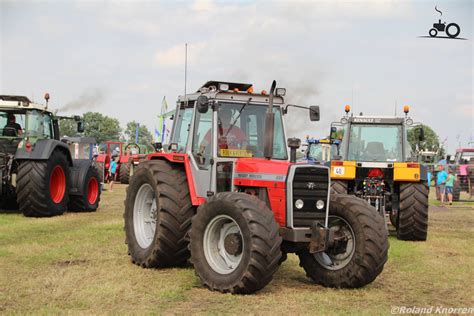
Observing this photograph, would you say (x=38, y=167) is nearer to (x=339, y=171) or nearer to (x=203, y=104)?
(x=339, y=171)

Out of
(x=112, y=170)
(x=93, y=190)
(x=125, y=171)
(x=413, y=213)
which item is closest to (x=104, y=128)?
(x=125, y=171)

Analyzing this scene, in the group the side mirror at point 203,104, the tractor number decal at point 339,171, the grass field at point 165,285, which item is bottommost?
the grass field at point 165,285

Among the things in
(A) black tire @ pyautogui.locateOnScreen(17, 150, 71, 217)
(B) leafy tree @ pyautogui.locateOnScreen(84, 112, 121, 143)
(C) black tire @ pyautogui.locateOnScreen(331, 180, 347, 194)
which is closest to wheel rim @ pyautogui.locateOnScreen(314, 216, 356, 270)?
(C) black tire @ pyautogui.locateOnScreen(331, 180, 347, 194)

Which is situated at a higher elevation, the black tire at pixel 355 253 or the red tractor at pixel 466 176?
the red tractor at pixel 466 176

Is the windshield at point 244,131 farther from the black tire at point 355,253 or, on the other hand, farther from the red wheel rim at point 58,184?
the red wheel rim at point 58,184

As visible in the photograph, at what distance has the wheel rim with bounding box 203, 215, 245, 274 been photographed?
20.8 ft

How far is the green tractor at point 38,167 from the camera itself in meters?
12.2

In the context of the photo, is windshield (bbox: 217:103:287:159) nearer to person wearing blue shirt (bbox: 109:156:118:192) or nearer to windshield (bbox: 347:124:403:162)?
windshield (bbox: 347:124:403:162)

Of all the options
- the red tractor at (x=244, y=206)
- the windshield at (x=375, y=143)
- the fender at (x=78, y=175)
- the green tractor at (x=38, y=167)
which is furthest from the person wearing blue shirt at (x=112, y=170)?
the red tractor at (x=244, y=206)

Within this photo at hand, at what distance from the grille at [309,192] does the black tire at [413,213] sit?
4.90 m

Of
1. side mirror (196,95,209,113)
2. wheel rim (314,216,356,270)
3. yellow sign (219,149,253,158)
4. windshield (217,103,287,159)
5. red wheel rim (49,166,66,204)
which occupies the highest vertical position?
side mirror (196,95,209,113)

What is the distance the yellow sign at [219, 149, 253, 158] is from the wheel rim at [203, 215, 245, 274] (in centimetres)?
95

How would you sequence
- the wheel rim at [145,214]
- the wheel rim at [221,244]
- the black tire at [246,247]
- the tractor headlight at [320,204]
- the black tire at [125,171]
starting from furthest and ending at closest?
the black tire at [125,171], the wheel rim at [145,214], the tractor headlight at [320,204], the wheel rim at [221,244], the black tire at [246,247]

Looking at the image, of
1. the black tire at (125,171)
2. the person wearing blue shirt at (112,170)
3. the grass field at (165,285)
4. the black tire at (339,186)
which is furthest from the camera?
the black tire at (125,171)
